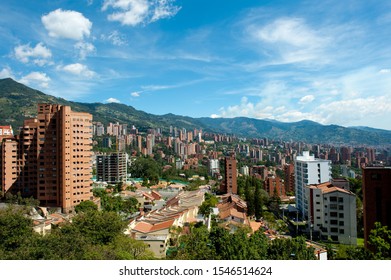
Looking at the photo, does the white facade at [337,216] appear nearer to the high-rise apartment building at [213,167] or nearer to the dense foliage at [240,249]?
the dense foliage at [240,249]

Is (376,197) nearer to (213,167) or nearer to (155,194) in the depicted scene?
(155,194)

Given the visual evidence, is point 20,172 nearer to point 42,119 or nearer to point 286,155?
point 42,119

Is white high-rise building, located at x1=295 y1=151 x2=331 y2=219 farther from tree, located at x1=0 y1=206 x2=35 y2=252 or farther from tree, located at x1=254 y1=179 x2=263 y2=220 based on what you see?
tree, located at x1=0 y1=206 x2=35 y2=252

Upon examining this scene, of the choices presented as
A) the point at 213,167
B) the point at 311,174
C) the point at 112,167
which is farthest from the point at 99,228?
the point at 213,167

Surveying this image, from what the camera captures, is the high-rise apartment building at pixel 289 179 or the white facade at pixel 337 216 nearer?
the white facade at pixel 337 216

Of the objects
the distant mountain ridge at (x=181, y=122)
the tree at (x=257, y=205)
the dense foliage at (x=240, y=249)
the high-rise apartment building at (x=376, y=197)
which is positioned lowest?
the tree at (x=257, y=205)

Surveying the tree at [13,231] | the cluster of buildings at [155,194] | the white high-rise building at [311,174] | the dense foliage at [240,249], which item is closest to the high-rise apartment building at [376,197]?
the cluster of buildings at [155,194]
